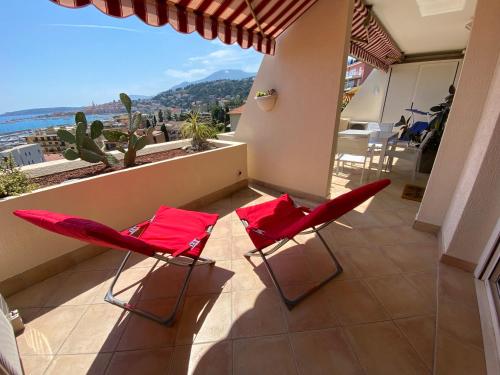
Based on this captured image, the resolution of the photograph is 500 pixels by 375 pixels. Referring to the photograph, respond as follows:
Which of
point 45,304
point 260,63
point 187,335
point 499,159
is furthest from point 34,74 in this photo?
point 499,159

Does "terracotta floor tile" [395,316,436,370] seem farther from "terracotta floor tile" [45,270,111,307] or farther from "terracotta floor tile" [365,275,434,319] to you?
"terracotta floor tile" [45,270,111,307]

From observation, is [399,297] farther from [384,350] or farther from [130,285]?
[130,285]

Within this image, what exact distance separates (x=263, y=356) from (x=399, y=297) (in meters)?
1.26

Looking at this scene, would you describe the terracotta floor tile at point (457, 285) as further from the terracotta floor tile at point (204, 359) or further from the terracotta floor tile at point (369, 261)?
the terracotta floor tile at point (204, 359)

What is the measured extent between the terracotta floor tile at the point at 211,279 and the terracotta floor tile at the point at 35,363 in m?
0.97

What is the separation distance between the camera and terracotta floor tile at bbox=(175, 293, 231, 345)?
5.06ft

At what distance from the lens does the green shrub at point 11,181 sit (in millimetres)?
1917

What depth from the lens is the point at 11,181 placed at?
1957 millimetres

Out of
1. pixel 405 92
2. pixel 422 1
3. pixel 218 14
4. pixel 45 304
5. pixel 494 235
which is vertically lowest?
pixel 45 304

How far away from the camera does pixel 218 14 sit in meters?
2.56

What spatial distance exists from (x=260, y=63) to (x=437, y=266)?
12.6 feet

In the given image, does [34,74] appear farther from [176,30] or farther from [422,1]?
[422,1]

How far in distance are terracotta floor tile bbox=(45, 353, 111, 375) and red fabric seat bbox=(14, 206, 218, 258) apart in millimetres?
783

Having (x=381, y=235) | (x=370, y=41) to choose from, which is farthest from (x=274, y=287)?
(x=370, y=41)
